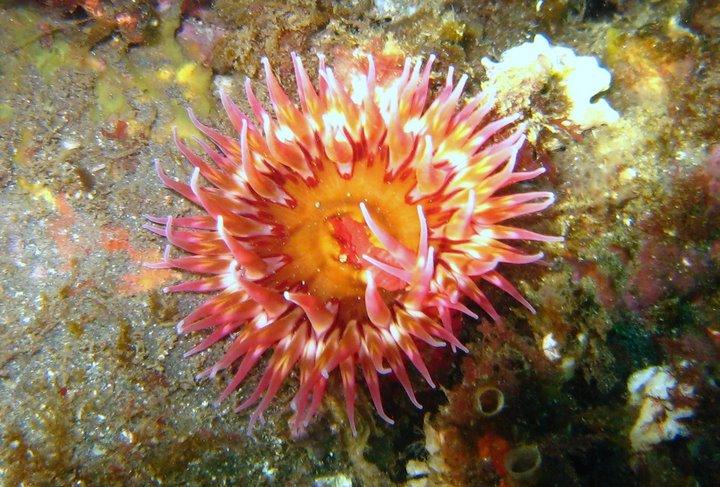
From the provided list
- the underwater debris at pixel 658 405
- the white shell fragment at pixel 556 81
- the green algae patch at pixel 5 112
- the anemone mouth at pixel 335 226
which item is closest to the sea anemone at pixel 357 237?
the anemone mouth at pixel 335 226

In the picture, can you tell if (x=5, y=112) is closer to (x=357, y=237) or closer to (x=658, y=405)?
(x=357, y=237)

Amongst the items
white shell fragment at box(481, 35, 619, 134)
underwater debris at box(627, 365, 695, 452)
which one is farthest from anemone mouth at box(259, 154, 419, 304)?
underwater debris at box(627, 365, 695, 452)

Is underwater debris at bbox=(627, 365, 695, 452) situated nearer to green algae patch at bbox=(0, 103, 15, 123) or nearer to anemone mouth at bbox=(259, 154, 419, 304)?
anemone mouth at bbox=(259, 154, 419, 304)

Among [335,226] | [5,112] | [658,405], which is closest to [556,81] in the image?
[335,226]

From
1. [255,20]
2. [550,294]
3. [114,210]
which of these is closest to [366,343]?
[550,294]

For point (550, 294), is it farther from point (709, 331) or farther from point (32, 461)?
point (32, 461)

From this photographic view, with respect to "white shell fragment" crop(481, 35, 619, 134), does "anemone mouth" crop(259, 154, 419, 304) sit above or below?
below
